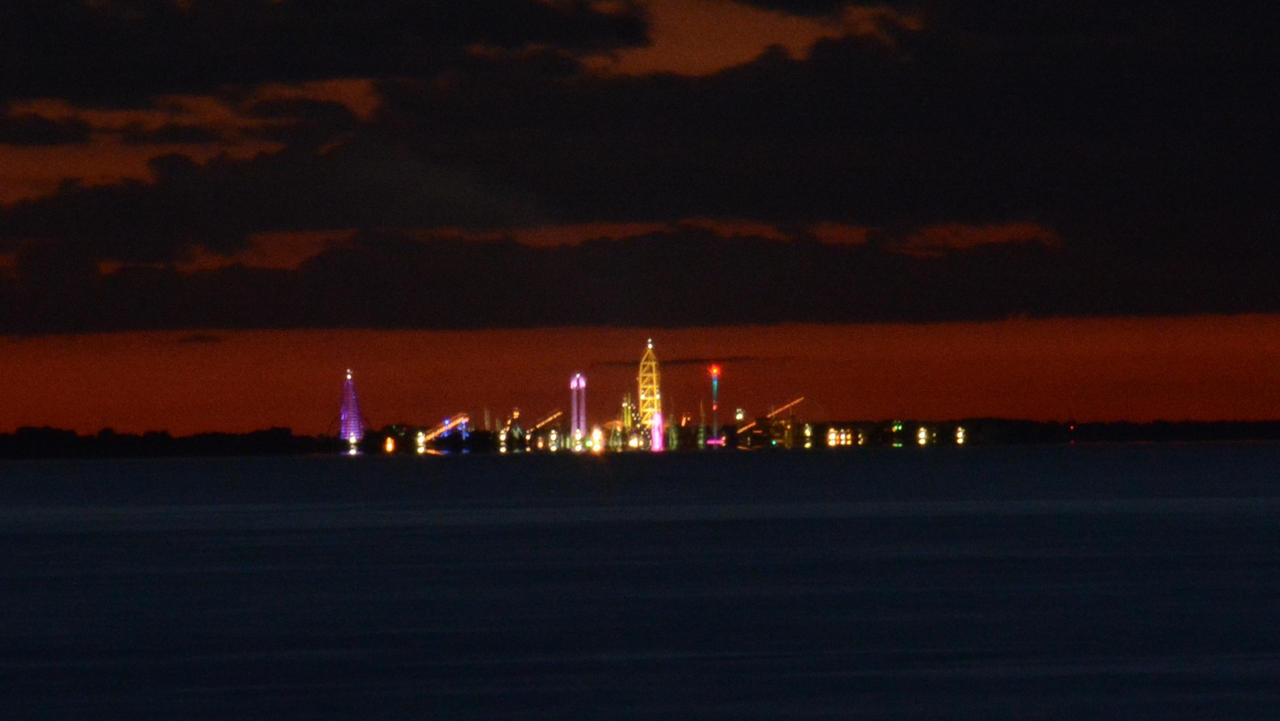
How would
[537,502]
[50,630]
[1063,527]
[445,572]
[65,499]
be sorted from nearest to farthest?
[50,630] → [445,572] → [1063,527] → [537,502] → [65,499]

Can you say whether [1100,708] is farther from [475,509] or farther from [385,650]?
[475,509]

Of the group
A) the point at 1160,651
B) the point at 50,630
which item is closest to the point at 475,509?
the point at 50,630

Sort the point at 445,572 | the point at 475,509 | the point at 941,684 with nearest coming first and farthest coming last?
the point at 941,684 → the point at 445,572 → the point at 475,509

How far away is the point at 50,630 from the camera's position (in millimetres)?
24312

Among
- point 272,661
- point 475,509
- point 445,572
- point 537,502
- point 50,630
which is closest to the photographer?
point 272,661

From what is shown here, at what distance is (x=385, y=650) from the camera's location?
2191 centimetres

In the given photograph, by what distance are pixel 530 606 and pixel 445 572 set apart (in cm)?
671

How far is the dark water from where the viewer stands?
1822 centimetres

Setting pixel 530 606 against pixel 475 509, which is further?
pixel 475 509

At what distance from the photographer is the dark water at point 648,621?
59.8 ft

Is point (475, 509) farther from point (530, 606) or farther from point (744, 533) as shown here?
point (530, 606)

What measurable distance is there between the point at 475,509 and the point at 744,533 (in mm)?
22840

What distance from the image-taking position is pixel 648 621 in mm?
25094

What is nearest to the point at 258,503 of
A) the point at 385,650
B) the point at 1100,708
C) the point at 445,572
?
the point at 445,572
